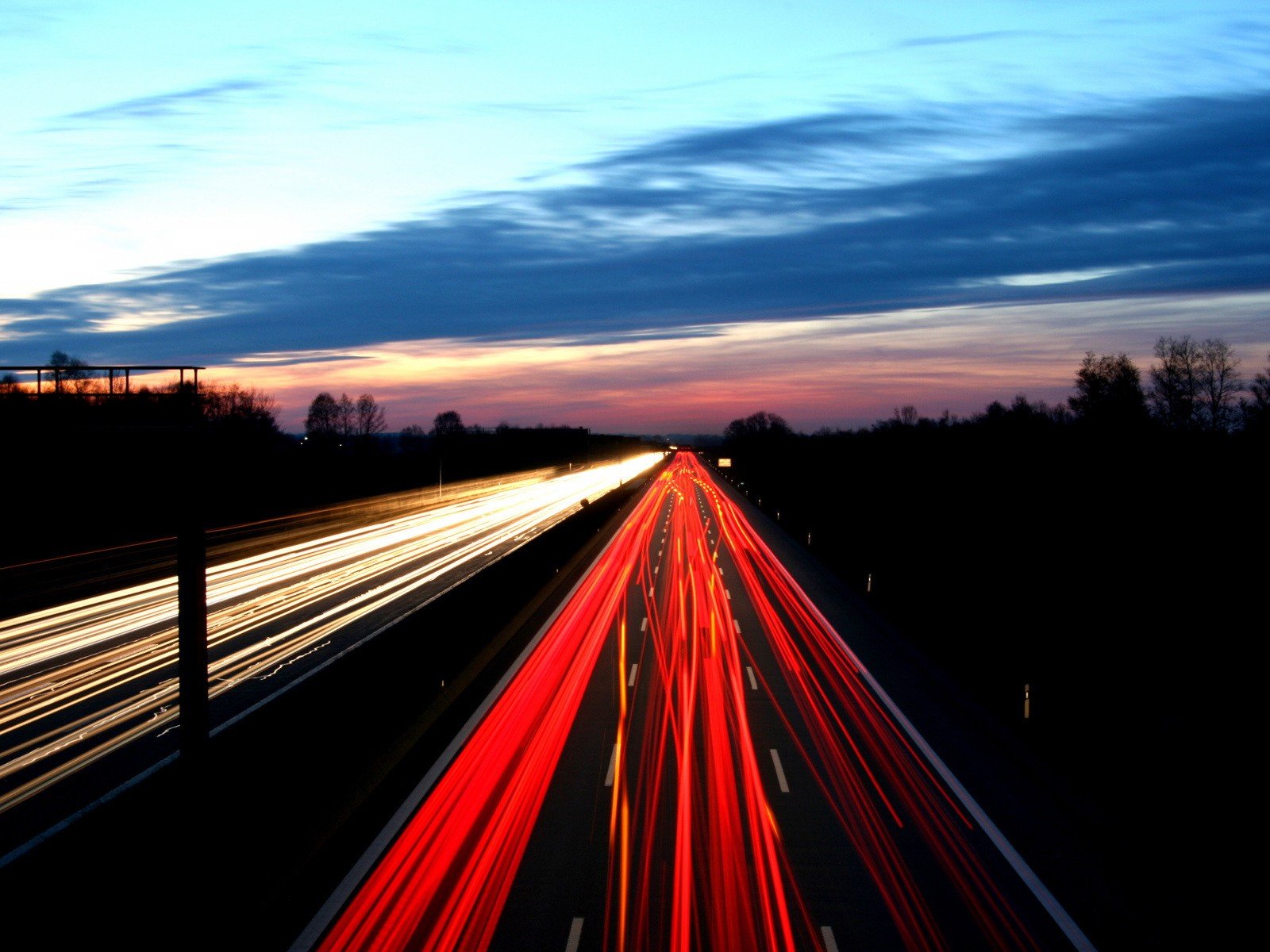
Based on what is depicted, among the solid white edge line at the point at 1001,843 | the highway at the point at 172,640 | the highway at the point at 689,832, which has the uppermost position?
the highway at the point at 172,640

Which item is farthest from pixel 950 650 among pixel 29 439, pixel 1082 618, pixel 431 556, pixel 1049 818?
pixel 431 556

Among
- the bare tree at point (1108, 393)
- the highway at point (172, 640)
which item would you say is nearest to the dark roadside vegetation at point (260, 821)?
the highway at point (172, 640)

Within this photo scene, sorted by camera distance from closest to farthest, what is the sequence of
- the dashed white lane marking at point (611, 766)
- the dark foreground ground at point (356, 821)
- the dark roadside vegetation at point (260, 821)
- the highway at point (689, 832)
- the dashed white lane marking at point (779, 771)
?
the dark roadside vegetation at point (260, 821), the dark foreground ground at point (356, 821), the highway at point (689, 832), the dashed white lane marking at point (779, 771), the dashed white lane marking at point (611, 766)

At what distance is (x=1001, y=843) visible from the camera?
36.7 feet

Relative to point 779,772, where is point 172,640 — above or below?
above

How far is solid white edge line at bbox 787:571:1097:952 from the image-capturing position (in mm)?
9141

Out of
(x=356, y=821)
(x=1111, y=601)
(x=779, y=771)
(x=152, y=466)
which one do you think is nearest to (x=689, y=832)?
(x=779, y=771)

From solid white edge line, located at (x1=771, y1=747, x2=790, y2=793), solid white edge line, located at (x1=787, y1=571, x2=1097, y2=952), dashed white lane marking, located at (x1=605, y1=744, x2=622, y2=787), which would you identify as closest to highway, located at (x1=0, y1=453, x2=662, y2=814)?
dashed white lane marking, located at (x1=605, y1=744, x2=622, y2=787)

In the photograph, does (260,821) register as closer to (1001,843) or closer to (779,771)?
(779,771)

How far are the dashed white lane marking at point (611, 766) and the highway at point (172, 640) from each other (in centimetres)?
509

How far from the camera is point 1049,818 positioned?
1200 cm

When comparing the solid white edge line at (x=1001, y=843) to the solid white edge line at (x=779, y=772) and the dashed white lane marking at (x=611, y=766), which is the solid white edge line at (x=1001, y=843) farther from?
the dashed white lane marking at (x=611, y=766)

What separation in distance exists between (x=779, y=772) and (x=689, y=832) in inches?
102

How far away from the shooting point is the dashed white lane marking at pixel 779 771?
13.1m
